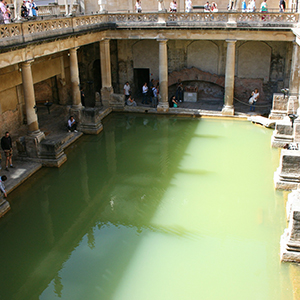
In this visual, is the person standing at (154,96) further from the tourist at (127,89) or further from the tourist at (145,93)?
the tourist at (127,89)

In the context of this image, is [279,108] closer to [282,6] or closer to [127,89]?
[282,6]

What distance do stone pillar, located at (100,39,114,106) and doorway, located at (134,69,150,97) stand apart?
2990 millimetres

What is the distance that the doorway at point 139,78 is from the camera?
78.5ft

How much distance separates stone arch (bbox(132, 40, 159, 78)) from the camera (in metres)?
22.7

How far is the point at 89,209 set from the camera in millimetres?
11555

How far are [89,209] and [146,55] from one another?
1356 centimetres

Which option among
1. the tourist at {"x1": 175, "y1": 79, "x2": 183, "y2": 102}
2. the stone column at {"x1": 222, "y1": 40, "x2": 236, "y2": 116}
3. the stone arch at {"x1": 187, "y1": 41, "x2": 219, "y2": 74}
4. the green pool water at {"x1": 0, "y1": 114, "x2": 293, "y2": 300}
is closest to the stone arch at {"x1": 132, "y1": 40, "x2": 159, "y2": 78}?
the tourist at {"x1": 175, "y1": 79, "x2": 183, "y2": 102}

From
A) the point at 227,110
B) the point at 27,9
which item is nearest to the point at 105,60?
the point at 27,9

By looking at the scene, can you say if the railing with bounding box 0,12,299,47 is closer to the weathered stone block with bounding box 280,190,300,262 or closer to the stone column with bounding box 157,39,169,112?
the stone column with bounding box 157,39,169,112

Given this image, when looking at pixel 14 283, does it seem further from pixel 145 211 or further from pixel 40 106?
pixel 40 106

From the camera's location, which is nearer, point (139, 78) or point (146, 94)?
point (146, 94)

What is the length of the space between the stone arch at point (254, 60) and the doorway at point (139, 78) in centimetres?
558

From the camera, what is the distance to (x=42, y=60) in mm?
18203

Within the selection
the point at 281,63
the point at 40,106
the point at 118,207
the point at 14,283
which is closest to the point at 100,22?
the point at 40,106
